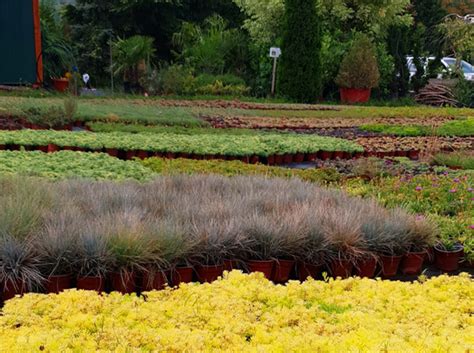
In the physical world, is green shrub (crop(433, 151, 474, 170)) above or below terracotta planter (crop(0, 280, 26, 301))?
below

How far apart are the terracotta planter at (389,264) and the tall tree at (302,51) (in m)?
17.7

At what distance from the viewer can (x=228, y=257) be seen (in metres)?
4.79

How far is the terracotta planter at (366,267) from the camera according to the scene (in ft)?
16.7

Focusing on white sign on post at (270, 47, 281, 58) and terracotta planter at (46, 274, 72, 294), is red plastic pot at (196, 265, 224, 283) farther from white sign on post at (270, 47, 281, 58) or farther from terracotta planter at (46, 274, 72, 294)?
white sign on post at (270, 47, 281, 58)

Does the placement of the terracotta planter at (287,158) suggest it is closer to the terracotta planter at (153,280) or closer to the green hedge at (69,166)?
the green hedge at (69,166)

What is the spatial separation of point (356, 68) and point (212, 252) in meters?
19.8

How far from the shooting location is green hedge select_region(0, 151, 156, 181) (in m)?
6.98

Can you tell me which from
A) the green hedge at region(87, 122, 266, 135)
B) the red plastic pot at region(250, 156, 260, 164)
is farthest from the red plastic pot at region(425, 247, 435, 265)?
the green hedge at region(87, 122, 266, 135)

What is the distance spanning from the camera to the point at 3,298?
4121mm

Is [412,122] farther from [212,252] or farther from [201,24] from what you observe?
[201,24]

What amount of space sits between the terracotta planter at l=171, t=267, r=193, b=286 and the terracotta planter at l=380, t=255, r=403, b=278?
1671 mm

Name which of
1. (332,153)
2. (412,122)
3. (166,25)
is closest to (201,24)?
(166,25)

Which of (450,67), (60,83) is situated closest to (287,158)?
(60,83)

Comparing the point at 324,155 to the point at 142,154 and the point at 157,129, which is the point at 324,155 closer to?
the point at 142,154
